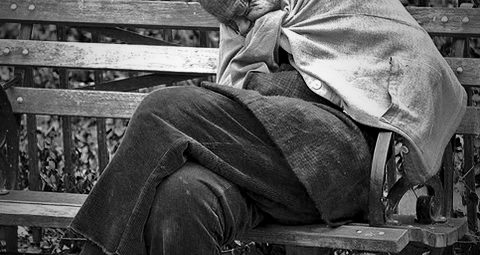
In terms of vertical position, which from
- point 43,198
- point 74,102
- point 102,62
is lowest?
point 43,198

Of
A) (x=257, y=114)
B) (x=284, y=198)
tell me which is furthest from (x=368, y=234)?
(x=257, y=114)

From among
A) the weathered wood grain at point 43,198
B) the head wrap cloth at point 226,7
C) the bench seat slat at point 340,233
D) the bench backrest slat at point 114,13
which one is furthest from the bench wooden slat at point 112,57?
the bench seat slat at point 340,233

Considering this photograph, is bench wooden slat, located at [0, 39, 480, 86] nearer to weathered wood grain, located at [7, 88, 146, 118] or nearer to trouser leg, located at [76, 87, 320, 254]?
weathered wood grain, located at [7, 88, 146, 118]

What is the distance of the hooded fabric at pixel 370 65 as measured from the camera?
13.1 feet

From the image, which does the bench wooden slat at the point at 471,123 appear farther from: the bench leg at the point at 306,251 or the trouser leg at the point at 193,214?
the trouser leg at the point at 193,214

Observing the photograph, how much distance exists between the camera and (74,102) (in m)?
5.09

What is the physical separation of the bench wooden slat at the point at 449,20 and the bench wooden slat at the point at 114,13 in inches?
36.7

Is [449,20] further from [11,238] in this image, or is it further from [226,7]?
[11,238]

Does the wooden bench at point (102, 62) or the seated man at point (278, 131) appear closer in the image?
the seated man at point (278, 131)

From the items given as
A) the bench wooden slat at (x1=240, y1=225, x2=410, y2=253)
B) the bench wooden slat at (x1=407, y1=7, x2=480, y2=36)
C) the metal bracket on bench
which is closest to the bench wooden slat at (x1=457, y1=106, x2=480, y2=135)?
the bench wooden slat at (x1=407, y1=7, x2=480, y2=36)

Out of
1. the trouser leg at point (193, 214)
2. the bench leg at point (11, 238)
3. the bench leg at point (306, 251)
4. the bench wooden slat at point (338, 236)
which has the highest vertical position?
the trouser leg at point (193, 214)

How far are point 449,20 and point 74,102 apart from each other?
5.56ft

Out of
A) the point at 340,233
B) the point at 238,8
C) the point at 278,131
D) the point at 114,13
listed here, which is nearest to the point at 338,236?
the point at 340,233

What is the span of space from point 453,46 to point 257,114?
1.59 meters
